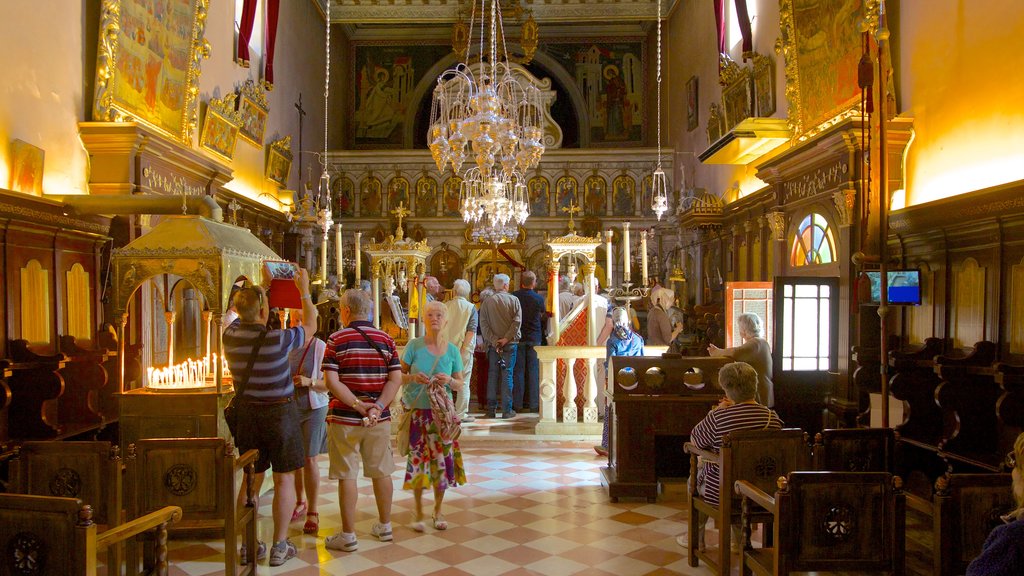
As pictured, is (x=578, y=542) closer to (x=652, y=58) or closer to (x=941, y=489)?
(x=941, y=489)

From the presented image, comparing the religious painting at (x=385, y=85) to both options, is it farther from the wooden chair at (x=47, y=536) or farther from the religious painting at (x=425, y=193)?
the wooden chair at (x=47, y=536)

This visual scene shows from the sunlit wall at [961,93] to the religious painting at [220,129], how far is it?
26.0ft

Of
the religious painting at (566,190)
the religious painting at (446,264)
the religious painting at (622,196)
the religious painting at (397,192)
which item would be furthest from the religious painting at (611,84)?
the religious painting at (397,192)

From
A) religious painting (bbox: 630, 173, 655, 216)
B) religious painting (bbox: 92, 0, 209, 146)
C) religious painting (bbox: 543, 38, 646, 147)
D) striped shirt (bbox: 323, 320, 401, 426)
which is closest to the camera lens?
striped shirt (bbox: 323, 320, 401, 426)

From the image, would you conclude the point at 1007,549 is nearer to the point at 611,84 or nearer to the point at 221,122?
the point at 221,122

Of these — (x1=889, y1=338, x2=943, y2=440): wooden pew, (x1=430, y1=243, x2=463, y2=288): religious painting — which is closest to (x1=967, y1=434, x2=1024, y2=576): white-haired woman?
(x1=889, y1=338, x2=943, y2=440): wooden pew

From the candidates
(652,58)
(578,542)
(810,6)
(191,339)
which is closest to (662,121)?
(652,58)

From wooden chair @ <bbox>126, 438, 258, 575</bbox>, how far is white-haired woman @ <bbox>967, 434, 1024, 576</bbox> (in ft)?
10.1

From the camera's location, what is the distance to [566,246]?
9.42 m

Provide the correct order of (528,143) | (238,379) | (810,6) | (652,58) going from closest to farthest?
(238,379) → (810,6) → (528,143) → (652,58)

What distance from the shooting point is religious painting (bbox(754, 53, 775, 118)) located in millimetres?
9859

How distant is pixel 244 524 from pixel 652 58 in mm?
16499

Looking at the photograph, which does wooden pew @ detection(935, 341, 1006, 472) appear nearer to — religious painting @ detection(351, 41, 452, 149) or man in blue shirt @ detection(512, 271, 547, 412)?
man in blue shirt @ detection(512, 271, 547, 412)

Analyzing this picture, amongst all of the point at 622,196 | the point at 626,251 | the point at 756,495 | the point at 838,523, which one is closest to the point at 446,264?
the point at 622,196
